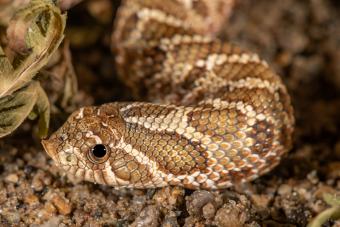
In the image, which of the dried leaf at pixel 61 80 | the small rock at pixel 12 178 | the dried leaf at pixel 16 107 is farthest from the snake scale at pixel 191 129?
the dried leaf at pixel 61 80

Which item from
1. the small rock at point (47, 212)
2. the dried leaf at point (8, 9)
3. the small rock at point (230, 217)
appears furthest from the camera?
the dried leaf at point (8, 9)

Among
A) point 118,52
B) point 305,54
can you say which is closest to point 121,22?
point 118,52

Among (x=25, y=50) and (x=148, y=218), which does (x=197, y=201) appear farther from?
(x=25, y=50)

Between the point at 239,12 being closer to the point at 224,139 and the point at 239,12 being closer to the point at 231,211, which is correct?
the point at 224,139

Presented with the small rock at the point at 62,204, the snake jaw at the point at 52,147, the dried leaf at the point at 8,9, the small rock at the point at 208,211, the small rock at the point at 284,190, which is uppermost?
the dried leaf at the point at 8,9

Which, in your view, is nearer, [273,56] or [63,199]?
[63,199]

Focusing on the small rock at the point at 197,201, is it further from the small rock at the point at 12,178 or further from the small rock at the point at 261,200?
the small rock at the point at 12,178

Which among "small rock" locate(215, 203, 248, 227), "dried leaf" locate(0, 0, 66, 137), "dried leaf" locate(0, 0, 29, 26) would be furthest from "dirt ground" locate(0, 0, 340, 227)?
"dried leaf" locate(0, 0, 29, 26)
